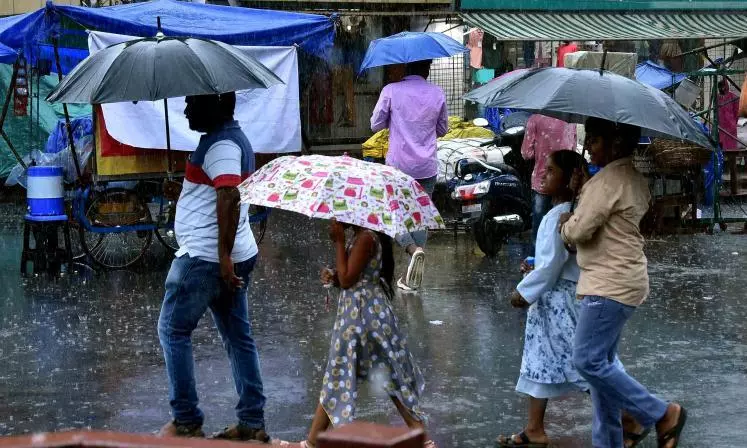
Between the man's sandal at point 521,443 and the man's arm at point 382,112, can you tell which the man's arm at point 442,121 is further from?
the man's sandal at point 521,443

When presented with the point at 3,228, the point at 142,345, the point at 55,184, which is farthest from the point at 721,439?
the point at 3,228

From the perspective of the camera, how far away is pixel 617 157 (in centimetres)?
527

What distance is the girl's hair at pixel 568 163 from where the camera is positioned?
5.54 m

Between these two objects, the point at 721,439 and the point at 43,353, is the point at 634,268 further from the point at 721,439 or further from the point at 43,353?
the point at 43,353

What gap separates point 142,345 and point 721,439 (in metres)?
4.20

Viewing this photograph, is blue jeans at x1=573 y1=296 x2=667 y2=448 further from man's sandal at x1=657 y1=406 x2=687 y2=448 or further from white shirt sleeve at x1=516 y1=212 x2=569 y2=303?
white shirt sleeve at x1=516 y1=212 x2=569 y2=303

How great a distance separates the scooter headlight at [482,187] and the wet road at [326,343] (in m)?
0.84

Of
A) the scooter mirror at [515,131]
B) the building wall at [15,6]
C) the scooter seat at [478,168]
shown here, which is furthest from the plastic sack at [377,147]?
the building wall at [15,6]

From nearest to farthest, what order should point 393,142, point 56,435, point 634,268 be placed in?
point 56,435
point 634,268
point 393,142

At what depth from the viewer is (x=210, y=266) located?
568 centimetres

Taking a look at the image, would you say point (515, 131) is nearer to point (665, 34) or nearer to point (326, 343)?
point (665, 34)

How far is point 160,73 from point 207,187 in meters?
0.64

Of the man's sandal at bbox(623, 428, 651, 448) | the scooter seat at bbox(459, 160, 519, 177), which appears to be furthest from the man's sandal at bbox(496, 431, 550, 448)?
the scooter seat at bbox(459, 160, 519, 177)

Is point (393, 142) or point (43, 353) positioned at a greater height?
point (393, 142)
